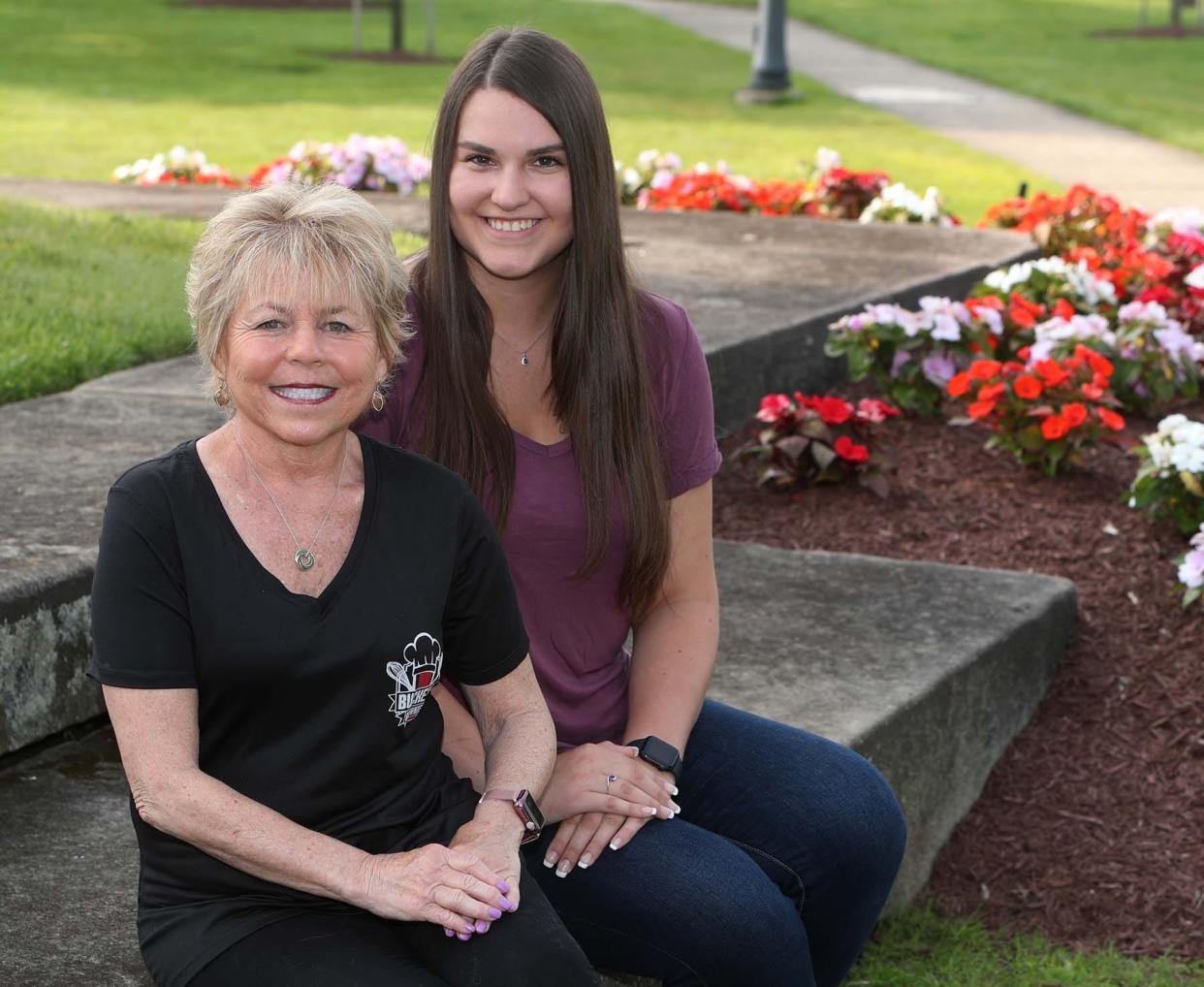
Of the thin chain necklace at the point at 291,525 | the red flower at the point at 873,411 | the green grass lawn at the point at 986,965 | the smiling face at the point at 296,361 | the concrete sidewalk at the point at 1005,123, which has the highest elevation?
the smiling face at the point at 296,361

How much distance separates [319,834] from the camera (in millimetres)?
2270

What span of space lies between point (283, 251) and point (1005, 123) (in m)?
15.1

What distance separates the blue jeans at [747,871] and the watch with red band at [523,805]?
0.16m

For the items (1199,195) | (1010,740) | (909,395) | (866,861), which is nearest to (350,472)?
(866,861)

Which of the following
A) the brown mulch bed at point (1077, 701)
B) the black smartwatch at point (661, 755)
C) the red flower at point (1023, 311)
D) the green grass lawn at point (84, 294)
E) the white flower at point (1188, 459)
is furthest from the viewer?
the red flower at point (1023, 311)

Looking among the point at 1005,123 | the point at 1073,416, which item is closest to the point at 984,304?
the point at 1073,416

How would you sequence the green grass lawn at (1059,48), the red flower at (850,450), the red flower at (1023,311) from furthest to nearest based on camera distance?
the green grass lawn at (1059,48) → the red flower at (1023,311) → the red flower at (850,450)

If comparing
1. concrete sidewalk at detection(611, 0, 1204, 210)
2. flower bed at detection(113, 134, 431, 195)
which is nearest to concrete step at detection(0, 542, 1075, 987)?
flower bed at detection(113, 134, 431, 195)

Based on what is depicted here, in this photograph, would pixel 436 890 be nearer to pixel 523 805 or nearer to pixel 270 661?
pixel 523 805

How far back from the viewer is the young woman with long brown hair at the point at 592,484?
2.76m

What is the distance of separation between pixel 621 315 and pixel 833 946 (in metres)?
1.06

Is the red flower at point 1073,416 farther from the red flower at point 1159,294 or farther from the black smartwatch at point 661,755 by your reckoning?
the black smartwatch at point 661,755

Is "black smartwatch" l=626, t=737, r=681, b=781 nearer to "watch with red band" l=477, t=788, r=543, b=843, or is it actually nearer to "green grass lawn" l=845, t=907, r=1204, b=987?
"watch with red band" l=477, t=788, r=543, b=843

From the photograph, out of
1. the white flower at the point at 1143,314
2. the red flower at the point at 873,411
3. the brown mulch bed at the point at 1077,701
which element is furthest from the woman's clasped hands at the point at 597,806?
the white flower at the point at 1143,314
